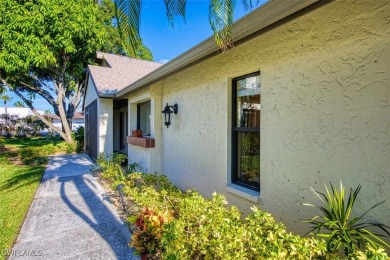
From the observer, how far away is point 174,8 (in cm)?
210

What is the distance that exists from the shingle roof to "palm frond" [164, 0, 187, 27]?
27.2 feet

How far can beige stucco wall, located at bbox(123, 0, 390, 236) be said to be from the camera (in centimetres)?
238

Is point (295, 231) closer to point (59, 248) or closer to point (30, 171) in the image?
point (59, 248)

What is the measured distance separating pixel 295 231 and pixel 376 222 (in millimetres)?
1023

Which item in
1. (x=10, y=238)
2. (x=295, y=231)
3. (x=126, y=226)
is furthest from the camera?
(x=126, y=226)

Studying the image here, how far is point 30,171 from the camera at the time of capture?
9484 mm

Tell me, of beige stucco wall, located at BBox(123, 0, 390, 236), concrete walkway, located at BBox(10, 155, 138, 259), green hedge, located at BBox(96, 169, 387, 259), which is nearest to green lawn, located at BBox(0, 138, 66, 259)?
concrete walkway, located at BBox(10, 155, 138, 259)

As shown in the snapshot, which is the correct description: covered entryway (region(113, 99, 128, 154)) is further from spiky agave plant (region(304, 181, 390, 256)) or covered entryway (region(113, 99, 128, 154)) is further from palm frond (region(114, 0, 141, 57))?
spiky agave plant (region(304, 181, 390, 256))

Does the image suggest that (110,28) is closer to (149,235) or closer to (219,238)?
(149,235)

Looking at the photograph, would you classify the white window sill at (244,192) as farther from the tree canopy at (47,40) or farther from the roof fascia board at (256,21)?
the tree canopy at (47,40)

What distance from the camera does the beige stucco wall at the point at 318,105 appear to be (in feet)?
7.80

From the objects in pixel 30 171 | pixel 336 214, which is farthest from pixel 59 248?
pixel 30 171

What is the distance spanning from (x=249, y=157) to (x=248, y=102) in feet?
3.12

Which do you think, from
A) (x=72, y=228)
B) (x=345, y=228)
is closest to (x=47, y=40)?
(x=72, y=228)
